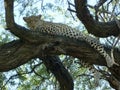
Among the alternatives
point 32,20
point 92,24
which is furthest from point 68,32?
point 32,20

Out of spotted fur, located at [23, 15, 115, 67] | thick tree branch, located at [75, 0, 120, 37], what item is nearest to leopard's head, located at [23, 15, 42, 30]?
spotted fur, located at [23, 15, 115, 67]

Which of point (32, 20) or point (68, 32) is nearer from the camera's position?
point (68, 32)

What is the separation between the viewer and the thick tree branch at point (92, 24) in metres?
A: 4.77

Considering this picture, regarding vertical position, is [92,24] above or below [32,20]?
above

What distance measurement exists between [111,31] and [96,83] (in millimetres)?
828

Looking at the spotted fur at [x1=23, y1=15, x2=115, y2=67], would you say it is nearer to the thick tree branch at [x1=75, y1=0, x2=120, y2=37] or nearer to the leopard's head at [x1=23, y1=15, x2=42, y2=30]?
the leopard's head at [x1=23, y1=15, x2=42, y2=30]

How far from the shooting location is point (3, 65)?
459cm

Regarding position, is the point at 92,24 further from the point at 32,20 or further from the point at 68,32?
the point at 32,20

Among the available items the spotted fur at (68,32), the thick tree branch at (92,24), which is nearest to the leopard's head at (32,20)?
the spotted fur at (68,32)

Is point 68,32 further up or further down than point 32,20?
further up

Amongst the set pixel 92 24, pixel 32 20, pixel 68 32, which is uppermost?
pixel 92 24

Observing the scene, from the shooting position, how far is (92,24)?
16.5ft

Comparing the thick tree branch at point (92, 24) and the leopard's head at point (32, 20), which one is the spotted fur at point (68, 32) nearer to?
the leopard's head at point (32, 20)

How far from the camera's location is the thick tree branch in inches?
188
